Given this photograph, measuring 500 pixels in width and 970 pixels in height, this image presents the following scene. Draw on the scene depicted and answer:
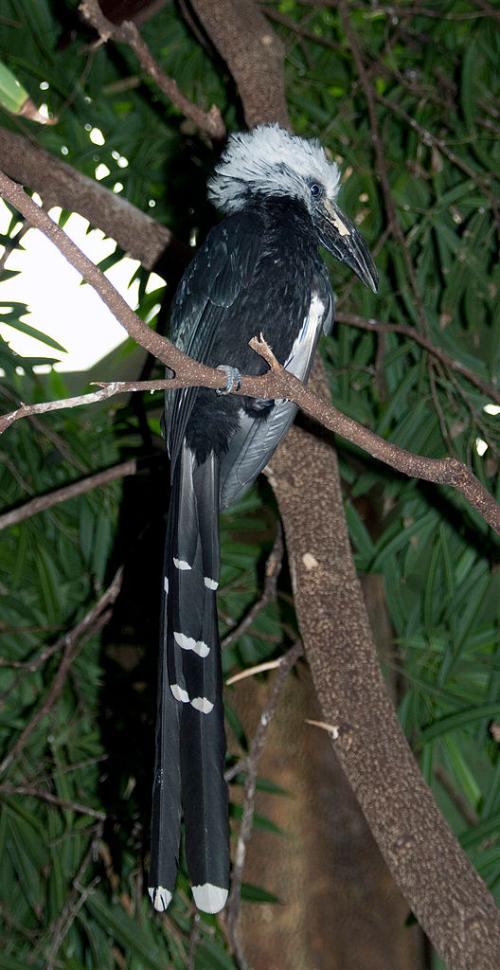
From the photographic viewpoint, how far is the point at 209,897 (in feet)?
4.05

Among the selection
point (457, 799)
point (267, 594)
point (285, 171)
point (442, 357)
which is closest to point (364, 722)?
point (267, 594)

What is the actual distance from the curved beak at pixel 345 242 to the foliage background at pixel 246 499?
32cm

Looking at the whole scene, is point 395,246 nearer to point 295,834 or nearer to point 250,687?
point 250,687

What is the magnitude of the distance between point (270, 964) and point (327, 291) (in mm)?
1640

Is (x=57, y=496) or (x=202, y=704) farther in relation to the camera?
(x=57, y=496)

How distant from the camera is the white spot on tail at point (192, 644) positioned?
1.41 metres

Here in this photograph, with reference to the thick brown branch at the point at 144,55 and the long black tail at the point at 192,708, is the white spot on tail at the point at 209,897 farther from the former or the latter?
the thick brown branch at the point at 144,55

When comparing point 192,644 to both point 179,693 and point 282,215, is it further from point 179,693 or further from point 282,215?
point 282,215

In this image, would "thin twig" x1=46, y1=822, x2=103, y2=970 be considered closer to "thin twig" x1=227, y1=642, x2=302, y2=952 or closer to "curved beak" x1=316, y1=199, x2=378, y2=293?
"thin twig" x1=227, y1=642, x2=302, y2=952

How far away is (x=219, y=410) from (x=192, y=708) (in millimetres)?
503

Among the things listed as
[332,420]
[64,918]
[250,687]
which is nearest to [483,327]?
[250,687]

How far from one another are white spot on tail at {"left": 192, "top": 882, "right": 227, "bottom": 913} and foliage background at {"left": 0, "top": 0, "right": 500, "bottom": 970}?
60 centimetres

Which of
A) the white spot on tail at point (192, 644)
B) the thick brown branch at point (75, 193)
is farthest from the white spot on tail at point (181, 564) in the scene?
the thick brown branch at point (75, 193)

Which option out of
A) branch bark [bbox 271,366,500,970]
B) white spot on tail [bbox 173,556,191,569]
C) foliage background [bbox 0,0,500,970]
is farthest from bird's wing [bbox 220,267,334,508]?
foliage background [bbox 0,0,500,970]
